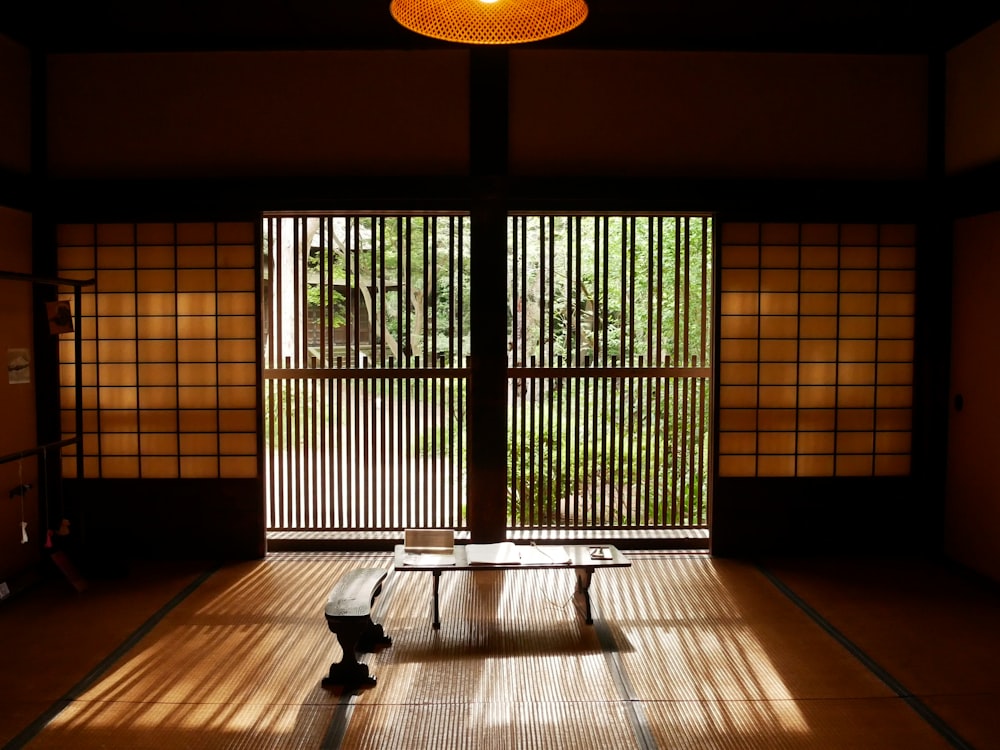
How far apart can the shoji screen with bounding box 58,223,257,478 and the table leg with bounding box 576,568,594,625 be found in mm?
2375

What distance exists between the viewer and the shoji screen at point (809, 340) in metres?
4.81

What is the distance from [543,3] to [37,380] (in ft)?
13.6

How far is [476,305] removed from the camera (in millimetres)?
4676

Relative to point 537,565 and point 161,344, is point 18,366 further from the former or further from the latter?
point 537,565

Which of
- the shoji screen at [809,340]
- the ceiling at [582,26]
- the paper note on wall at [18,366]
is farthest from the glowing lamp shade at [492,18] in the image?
the paper note on wall at [18,366]

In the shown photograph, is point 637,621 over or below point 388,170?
below

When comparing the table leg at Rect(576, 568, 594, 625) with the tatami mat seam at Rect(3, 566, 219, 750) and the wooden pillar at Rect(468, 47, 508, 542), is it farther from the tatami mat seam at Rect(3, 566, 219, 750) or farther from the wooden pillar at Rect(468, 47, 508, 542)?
the tatami mat seam at Rect(3, 566, 219, 750)

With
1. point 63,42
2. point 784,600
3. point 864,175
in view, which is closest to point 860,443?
point 784,600

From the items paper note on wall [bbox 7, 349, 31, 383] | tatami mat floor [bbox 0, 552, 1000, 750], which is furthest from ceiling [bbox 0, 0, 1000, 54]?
tatami mat floor [bbox 0, 552, 1000, 750]

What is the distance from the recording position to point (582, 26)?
176 inches

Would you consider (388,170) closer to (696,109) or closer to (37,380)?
(696,109)

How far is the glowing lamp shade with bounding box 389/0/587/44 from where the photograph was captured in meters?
2.28

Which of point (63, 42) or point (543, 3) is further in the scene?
point (63, 42)

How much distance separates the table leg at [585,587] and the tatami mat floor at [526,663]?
0.20 ft
